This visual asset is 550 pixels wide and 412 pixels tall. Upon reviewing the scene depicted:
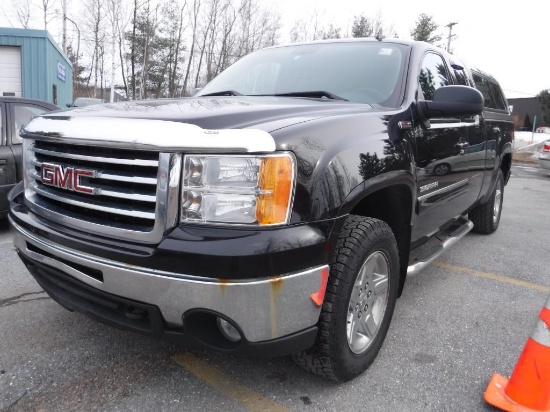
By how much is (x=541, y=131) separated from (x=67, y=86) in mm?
33318

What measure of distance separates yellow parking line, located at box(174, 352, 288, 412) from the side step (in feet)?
3.89

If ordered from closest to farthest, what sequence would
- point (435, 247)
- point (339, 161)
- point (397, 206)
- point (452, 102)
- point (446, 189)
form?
point (339, 161), point (397, 206), point (452, 102), point (446, 189), point (435, 247)

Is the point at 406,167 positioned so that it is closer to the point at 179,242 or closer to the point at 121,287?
the point at 179,242

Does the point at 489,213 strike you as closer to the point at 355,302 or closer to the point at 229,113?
the point at 355,302

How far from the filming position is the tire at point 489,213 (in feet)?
17.2

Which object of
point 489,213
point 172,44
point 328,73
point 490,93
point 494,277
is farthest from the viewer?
point 172,44

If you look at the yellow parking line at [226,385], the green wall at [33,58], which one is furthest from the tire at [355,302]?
the green wall at [33,58]

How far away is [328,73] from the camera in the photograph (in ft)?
10.4

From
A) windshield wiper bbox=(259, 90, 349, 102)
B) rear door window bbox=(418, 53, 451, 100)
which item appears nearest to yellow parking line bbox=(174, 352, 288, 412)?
windshield wiper bbox=(259, 90, 349, 102)

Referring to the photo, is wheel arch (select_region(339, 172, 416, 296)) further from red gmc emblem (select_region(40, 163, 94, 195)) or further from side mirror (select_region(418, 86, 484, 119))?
red gmc emblem (select_region(40, 163, 94, 195))

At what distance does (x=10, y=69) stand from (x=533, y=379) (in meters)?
17.2

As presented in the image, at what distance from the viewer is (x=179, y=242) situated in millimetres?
1749

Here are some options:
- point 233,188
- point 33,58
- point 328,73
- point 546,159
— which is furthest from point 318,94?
point 33,58

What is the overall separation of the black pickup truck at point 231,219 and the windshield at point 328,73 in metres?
0.24
